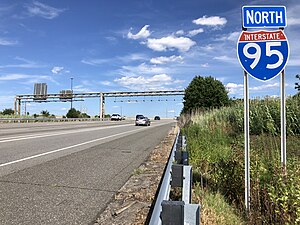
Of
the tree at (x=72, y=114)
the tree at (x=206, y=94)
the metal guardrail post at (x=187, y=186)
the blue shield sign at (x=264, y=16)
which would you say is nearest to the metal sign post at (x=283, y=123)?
the blue shield sign at (x=264, y=16)

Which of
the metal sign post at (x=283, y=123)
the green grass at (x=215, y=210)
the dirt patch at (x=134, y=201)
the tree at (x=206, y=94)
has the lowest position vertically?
the dirt patch at (x=134, y=201)

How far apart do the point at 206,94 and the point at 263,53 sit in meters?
34.1

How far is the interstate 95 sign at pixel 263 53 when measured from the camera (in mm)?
4516

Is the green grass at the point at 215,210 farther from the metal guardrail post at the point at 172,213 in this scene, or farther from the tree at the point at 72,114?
the tree at the point at 72,114

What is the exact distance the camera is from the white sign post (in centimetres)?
452

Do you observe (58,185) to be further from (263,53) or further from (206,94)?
(206,94)

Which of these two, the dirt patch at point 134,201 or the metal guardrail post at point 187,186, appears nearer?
the metal guardrail post at point 187,186

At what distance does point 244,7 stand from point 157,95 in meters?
89.2

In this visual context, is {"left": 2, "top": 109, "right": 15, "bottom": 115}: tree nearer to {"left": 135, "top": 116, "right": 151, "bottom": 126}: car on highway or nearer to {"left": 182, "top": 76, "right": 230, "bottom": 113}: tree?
{"left": 135, "top": 116, "right": 151, "bottom": 126}: car on highway

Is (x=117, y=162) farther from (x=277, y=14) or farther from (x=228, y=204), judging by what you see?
(x=277, y=14)

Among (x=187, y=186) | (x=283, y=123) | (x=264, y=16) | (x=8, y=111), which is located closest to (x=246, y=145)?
(x=283, y=123)

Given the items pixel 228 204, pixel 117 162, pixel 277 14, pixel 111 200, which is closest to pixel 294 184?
pixel 228 204

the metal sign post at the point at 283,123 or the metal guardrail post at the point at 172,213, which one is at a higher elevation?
the metal sign post at the point at 283,123

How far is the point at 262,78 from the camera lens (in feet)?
15.2
